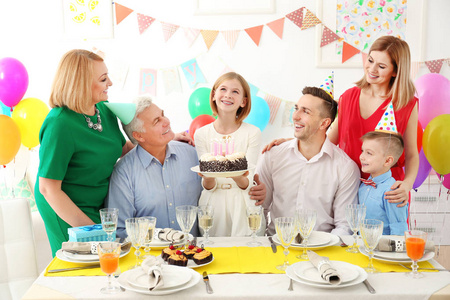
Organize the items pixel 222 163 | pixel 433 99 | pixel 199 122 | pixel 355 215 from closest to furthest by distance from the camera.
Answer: pixel 355 215, pixel 222 163, pixel 433 99, pixel 199 122

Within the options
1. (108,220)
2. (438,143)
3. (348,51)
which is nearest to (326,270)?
(108,220)

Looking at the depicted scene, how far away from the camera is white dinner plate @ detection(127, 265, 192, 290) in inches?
60.9

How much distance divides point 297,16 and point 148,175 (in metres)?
2.80

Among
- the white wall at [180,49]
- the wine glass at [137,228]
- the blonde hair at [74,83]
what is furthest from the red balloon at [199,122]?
the wine glass at [137,228]

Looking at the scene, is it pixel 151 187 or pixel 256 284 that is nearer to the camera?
pixel 256 284

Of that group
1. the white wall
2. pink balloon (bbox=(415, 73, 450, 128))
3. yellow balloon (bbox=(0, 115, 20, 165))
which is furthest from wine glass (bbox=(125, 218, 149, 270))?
the white wall

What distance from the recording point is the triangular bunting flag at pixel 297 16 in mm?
4496

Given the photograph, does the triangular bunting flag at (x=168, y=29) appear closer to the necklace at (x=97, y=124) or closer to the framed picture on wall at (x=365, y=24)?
the framed picture on wall at (x=365, y=24)

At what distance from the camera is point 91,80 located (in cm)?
235

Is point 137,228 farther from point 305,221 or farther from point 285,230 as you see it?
point 305,221

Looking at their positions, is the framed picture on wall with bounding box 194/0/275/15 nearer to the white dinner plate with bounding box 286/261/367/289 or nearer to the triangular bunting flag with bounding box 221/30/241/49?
the triangular bunting flag with bounding box 221/30/241/49

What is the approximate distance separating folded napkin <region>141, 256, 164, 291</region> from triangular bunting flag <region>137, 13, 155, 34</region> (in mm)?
3465

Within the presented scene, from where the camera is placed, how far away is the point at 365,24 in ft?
14.6

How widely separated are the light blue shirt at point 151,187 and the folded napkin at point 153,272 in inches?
29.2
